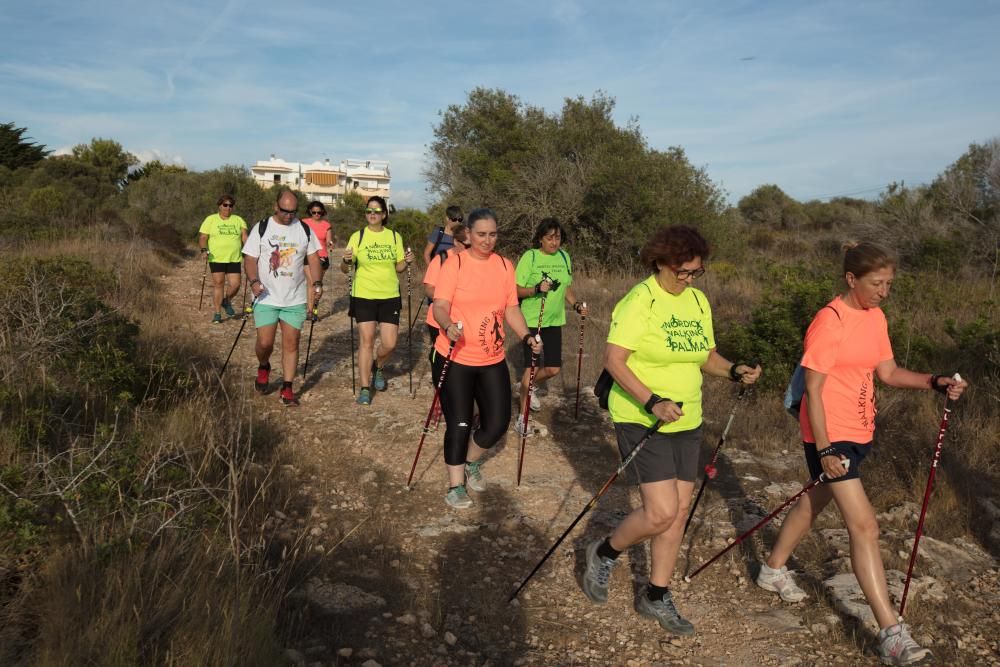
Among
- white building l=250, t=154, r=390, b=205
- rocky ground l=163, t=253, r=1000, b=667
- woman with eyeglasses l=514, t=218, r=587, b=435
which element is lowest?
rocky ground l=163, t=253, r=1000, b=667

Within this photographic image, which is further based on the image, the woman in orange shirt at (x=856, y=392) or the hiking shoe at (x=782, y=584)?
the hiking shoe at (x=782, y=584)

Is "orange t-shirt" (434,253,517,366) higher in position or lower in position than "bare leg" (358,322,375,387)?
higher

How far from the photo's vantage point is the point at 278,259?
7.18 m

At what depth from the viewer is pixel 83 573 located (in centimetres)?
324

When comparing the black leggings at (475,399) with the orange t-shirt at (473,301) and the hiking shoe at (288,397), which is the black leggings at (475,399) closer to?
the orange t-shirt at (473,301)

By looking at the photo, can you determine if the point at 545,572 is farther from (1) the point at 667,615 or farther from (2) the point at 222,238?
(2) the point at 222,238

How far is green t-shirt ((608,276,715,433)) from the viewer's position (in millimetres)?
3650

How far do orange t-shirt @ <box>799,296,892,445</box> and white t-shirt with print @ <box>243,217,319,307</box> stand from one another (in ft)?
16.5

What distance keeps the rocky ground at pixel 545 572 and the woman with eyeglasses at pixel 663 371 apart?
70 cm

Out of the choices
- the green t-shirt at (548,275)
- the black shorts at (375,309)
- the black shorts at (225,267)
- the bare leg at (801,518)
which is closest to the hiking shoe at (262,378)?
the black shorts at (375,309)

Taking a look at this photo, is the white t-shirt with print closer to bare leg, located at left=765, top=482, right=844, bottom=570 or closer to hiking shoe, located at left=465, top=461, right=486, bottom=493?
hiking shoe, located at left=465, top=461, right=486, bottom=493

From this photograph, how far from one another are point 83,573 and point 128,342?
13.6 feet

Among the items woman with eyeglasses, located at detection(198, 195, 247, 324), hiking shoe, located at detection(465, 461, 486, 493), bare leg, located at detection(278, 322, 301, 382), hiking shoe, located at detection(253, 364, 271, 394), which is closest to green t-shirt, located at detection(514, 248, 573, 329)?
hiking shoe, located at detection(465, 461, 486, 493)

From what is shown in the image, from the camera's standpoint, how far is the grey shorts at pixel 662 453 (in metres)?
3.67
